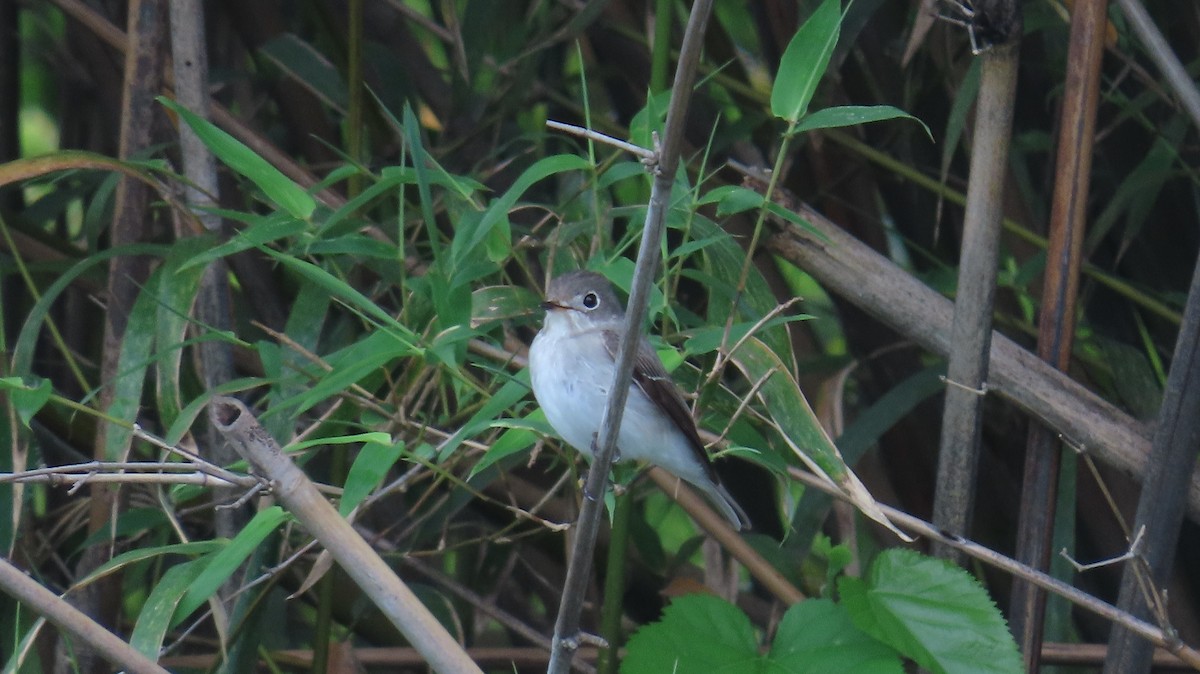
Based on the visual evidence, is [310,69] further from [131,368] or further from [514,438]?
[514,438]

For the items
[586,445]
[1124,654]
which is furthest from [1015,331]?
[586,445]

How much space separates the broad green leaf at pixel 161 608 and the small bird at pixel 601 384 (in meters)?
0.74

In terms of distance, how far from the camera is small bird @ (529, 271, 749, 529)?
2674mm

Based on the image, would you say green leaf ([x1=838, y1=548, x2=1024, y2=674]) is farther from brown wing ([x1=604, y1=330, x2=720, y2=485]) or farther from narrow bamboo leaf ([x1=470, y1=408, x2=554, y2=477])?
narrow bamboo leaf ([x1=470, y1=408, x2=554, y2=477])

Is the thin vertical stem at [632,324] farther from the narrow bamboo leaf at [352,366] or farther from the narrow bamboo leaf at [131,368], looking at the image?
the narrow bamboo leaf at [131,368]

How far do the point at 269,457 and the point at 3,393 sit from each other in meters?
1.66

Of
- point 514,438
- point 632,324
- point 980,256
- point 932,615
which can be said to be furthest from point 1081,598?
point 632,324

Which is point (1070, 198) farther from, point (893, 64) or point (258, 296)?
point (258, 296)

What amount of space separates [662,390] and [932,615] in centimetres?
74

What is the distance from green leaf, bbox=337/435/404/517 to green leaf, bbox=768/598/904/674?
0.89 metres

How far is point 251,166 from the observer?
235 centimetres

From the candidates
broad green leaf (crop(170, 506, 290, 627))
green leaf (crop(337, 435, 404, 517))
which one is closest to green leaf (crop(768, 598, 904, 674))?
green leaf (crop(337, 435, 404, 517))

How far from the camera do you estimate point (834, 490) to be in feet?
8.21

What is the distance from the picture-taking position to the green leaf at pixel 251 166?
7.59 feet
